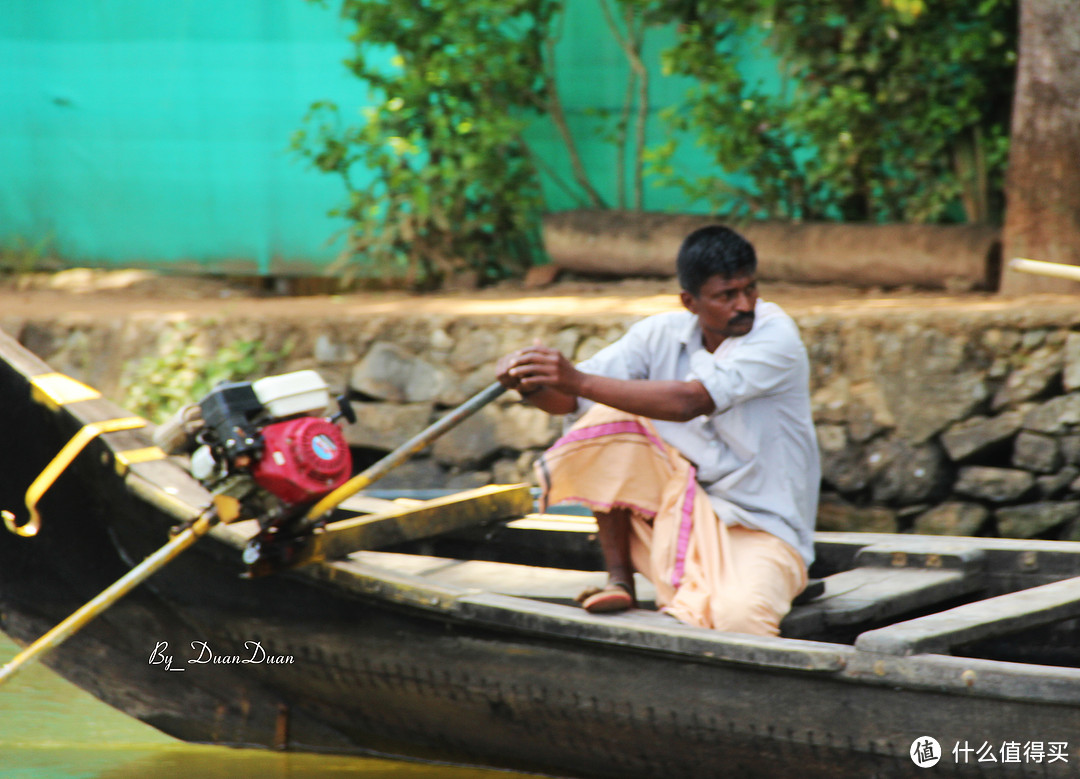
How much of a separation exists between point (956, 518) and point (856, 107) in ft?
7.06

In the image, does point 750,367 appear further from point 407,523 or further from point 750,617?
point 407,523

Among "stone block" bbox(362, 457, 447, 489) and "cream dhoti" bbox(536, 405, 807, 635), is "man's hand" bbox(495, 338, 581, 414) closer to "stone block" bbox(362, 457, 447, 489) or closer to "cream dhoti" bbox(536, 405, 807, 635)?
"cream dhoti" bbox(536, 405, 807, 635)

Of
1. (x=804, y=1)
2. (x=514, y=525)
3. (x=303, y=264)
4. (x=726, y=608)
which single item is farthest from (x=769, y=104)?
(x=726, y=608)

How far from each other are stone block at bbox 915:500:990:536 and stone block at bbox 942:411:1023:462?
213mm

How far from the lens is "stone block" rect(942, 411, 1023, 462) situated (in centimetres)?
478

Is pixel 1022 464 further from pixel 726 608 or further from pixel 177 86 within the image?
pixel 177 86

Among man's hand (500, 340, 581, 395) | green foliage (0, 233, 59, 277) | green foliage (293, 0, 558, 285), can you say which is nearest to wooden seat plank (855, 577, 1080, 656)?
man's hand (500, 340, 581, 395)

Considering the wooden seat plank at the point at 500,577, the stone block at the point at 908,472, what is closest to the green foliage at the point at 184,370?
the wooden seat plank at the point at 500,577

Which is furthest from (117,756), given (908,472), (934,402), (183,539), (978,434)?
(978,434)

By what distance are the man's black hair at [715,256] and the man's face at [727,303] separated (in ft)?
0.05

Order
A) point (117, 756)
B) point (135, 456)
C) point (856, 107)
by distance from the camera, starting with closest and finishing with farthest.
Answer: point (135, 456)
point (117, 756)
point (856, 107)

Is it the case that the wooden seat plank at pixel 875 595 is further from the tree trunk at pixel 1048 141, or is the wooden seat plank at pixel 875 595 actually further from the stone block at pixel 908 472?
the tree trunk at pixel 1048 141

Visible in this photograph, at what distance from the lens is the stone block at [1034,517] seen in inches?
187

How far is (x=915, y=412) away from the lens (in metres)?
4.86
